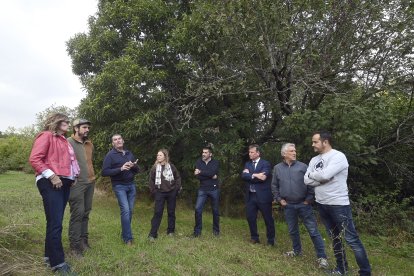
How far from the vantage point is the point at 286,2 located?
303 inches

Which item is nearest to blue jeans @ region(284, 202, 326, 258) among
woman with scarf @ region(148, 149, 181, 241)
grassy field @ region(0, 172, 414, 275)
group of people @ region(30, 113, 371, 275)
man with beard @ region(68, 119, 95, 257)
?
group of people @ region(30, 113, 371, 275)

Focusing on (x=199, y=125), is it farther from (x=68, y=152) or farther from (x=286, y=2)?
(x=68, y=152)

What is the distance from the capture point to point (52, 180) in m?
4.12

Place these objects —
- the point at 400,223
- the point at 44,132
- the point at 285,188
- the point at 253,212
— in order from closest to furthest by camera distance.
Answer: the point at 44,132 < the point at 285,188 < the point at 253,212 < the point at 400,223

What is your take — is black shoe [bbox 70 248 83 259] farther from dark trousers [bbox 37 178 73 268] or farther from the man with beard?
dark trousers [bbox 37 178 73 268]

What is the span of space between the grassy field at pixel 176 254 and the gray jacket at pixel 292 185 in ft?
3.22

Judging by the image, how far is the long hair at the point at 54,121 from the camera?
4438 millimetres

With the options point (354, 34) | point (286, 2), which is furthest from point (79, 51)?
point (354, 34)

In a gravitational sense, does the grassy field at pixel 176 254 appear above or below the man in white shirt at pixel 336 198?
below

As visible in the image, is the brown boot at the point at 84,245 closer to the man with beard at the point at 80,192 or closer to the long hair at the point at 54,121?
the man with beard at the point at 80,192

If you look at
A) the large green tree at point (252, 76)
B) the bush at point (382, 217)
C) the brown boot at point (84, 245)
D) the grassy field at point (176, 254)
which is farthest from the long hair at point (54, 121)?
the bush at point (382, 217)

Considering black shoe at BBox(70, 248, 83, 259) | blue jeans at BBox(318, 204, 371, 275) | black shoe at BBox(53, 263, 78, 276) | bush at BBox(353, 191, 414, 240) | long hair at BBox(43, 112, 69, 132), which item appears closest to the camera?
black shoe at BBox(53, 263, 78, 276)

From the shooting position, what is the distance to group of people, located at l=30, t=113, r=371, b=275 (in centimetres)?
423

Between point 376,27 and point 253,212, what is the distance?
5229 millimetres
